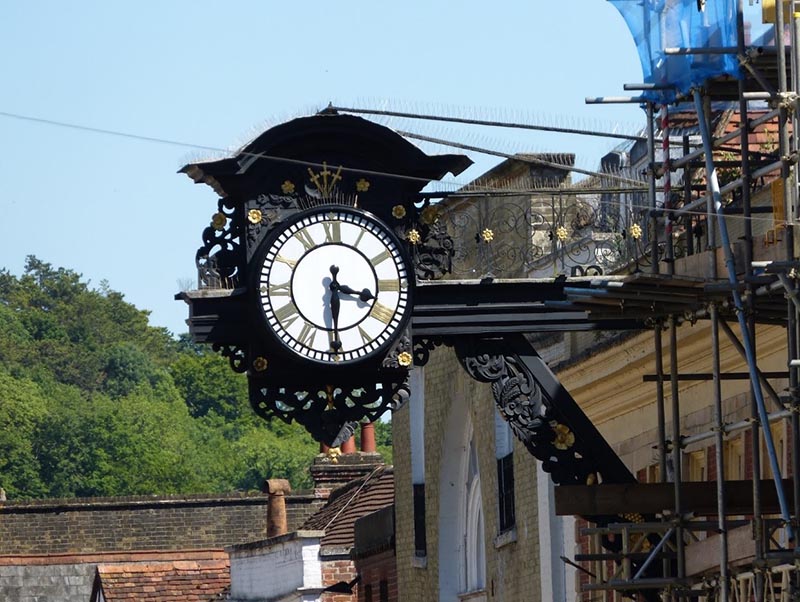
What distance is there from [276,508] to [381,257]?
100 feet

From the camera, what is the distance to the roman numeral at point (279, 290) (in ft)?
60.5

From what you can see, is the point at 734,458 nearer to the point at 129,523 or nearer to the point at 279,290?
the point at 279,290

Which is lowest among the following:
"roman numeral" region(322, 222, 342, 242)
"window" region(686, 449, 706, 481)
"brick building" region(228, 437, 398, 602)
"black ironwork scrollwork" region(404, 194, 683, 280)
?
"window" region(686, 449, 706, 481)

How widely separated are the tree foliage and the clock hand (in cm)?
9645

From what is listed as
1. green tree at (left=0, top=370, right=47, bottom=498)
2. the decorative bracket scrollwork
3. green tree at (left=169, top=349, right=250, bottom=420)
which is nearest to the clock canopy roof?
the decorative bracket scrollwork

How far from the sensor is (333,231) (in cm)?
1861

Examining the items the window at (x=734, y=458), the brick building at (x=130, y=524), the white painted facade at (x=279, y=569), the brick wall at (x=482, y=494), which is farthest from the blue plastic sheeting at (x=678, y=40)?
the brick building at (x=130, y=524)

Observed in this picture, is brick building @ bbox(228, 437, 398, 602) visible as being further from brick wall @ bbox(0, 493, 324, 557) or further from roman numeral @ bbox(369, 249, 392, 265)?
brick wall @ bbox(0, 493, 324, 557)

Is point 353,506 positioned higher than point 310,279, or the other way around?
point 353,506

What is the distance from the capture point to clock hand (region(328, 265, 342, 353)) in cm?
1850

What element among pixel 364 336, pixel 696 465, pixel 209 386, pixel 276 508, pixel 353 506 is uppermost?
pixel 209 386

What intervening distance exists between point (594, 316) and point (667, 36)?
1.89m

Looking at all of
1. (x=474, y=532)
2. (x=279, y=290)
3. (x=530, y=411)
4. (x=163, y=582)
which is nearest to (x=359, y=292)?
(x=279, y=290)

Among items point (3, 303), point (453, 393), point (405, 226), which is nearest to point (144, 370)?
point (3, 303)
